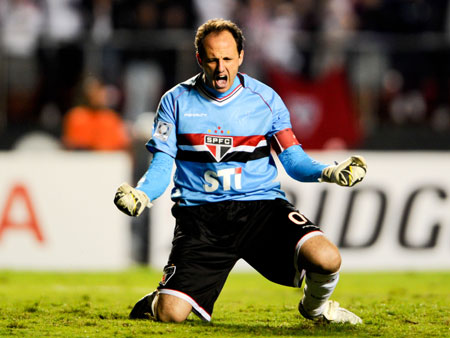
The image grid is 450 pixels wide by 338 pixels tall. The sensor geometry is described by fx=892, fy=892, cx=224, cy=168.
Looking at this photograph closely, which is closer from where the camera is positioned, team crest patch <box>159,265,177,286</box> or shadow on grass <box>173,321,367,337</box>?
shadow on grass <box>173,321,367,337</box>

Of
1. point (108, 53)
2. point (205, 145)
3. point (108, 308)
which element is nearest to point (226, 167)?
point (205, 145)

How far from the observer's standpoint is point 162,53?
43.4ft

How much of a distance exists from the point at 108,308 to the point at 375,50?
26.2 ft

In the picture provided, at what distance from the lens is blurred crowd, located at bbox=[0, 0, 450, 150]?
12914 millimetres

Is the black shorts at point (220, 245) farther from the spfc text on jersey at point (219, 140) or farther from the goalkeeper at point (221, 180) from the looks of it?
the spfc text on jersey at point (219, 140)

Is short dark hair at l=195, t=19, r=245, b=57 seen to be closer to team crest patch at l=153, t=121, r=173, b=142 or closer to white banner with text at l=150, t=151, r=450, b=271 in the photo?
team crest patch at l=153, t=121, r=173, b=142

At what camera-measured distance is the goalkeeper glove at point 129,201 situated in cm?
533

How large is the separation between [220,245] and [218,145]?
666 mm

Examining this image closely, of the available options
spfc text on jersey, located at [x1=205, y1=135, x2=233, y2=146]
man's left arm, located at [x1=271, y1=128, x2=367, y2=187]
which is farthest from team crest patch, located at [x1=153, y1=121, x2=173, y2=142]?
Answer: man's left arm, located at [x1=271, y1=128, x2=367, y2=187]

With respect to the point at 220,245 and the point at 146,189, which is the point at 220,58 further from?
the point at 220,245

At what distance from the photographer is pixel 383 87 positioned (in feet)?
45.1

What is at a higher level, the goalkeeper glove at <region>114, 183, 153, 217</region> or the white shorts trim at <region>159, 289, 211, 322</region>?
the goalkeeper glove at <region>114, 183, 153, 217</region>

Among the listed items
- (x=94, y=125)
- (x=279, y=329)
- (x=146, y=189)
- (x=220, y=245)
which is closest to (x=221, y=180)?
(x=220, y=245)

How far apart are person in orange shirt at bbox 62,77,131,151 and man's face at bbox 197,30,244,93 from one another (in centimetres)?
655
